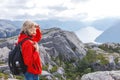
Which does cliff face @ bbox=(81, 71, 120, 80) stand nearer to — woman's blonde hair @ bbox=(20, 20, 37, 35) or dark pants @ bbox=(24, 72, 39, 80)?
dark pants @ bbox=(24, 72, 39, 80)

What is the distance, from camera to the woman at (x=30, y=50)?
57.4 feet

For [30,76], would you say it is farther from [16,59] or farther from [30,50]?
[30,50]

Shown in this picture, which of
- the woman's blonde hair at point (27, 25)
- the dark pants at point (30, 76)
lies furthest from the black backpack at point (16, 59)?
the dark pants at point (30, 76)

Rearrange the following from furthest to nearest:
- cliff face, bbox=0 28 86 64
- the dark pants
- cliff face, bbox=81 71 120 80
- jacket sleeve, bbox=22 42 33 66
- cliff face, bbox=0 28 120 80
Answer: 1. cliff face, bbox=0 28 86 64
2. cliff face, bbox=0 28 120 80
3. cliff face, bbox=81 71 120 80
4. the dark pants
5. jacket sleeve, bbox=22 42 33 66

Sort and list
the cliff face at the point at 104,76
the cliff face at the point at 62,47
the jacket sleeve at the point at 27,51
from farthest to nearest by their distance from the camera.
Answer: the cliff face at the point at 62,47, the cliff face at the point at 104,76, the jacket sleeve at the point at 27,51

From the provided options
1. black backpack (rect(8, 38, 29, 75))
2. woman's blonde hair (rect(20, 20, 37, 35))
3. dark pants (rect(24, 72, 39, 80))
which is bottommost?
dark pants (rect(24, 72, 39, 80))

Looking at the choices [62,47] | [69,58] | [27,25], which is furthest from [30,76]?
[62,47]

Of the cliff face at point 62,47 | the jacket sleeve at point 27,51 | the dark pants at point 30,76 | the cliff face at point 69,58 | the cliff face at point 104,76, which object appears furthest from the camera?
the cliff face at point 62,47

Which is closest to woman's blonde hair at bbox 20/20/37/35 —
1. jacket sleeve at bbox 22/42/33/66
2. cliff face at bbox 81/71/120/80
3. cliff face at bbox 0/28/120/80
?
jacket sleeve at bbox 22/42/33/66

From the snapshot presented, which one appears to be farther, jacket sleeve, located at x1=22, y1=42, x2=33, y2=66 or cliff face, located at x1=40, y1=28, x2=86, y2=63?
cliff face, located at x1=40, y1=28, x2=86, y2=63

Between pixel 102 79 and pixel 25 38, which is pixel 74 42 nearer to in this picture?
pixel 102 79

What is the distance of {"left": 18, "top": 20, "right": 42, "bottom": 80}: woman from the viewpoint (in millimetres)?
17500

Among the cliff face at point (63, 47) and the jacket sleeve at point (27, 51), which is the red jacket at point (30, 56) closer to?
the jacket sleeve at point (27, 51)

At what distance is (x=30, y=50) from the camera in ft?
57.4
